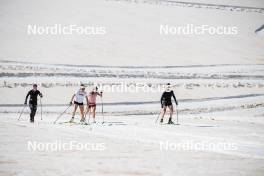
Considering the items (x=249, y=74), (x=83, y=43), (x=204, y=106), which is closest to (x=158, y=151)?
(x=204, y=106)

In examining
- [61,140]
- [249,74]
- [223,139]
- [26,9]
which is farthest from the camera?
[26,9]

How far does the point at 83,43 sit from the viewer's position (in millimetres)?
56031

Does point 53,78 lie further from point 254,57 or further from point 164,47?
point 254,57

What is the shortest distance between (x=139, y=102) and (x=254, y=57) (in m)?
29.7
